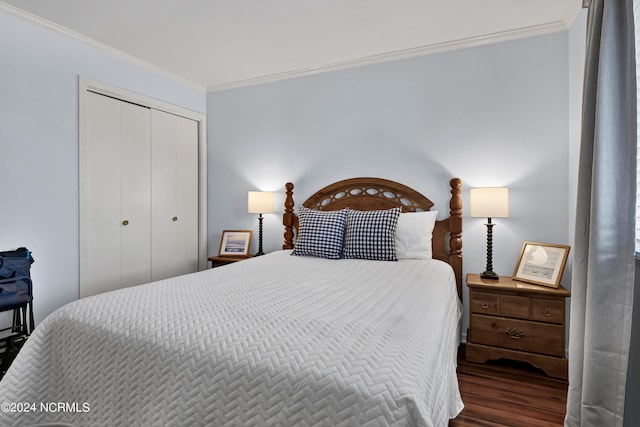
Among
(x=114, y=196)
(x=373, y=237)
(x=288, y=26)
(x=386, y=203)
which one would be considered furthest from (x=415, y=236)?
(x=114, y=196)

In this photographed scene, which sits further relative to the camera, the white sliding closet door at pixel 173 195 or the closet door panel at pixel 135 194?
the white sliding closet door at pixel 173 195

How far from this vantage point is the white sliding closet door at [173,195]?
3.54 metres

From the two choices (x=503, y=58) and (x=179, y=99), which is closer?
(x=503, y=58)

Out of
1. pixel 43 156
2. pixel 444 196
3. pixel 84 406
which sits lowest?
pixel 84 406

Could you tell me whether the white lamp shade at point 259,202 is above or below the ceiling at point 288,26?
below

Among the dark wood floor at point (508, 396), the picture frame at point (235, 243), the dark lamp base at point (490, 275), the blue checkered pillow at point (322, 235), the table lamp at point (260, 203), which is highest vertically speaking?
the table lamp at point (260, 203)

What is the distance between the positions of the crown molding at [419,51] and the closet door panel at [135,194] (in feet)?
3.58

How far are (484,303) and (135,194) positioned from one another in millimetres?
3160

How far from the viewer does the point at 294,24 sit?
2.61 metres

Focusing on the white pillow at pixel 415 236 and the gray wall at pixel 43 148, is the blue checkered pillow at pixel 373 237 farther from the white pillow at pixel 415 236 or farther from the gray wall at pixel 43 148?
the gray wall at pixel 43 148

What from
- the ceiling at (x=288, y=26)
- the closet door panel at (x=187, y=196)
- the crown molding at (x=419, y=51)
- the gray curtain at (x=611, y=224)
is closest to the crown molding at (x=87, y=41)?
the ceiling at (x=288, y=26)

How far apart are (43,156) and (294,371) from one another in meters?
2.76

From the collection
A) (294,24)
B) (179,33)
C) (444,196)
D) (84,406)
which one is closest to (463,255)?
(444,196)

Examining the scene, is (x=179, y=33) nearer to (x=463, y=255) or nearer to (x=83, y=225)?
(x=83, y=225)
